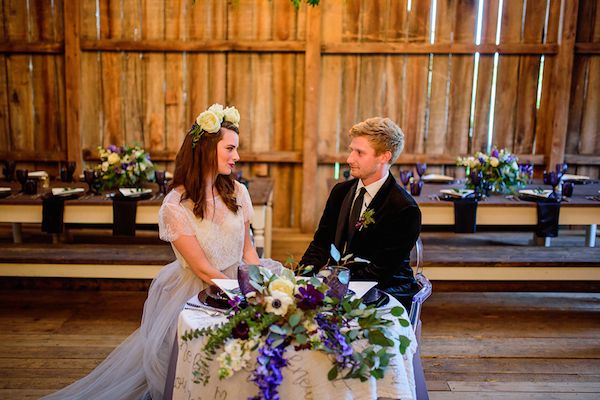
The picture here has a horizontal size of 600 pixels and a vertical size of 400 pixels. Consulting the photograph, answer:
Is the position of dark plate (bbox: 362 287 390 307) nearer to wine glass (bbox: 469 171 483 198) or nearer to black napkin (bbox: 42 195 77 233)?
wine glass (bbox: 469 171 483 198)

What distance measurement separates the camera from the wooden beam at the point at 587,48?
18.7ft

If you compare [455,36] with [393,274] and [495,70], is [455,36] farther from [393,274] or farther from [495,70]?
[393,274]

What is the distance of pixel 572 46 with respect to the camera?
222 inches

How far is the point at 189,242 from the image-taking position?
2.39 m

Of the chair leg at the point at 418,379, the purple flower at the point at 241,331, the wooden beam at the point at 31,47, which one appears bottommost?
the chair leg at the point at 418,379

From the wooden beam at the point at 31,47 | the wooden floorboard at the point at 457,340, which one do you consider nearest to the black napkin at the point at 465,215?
the wooden floorboard at the point at 457,340

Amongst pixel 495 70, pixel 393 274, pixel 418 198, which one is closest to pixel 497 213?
pixel 418 198

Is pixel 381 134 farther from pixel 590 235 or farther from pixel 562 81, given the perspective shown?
pixel 562 81

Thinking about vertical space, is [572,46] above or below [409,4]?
below

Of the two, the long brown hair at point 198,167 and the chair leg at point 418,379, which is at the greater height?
the long brown hair at point 198,167

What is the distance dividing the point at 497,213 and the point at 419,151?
2090 millimetres

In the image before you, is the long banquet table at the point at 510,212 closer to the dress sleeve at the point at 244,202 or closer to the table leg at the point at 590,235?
the table leg at the point at 590,235

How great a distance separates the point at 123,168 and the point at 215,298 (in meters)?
2.67

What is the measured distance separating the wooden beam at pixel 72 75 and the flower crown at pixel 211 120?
3.92m
